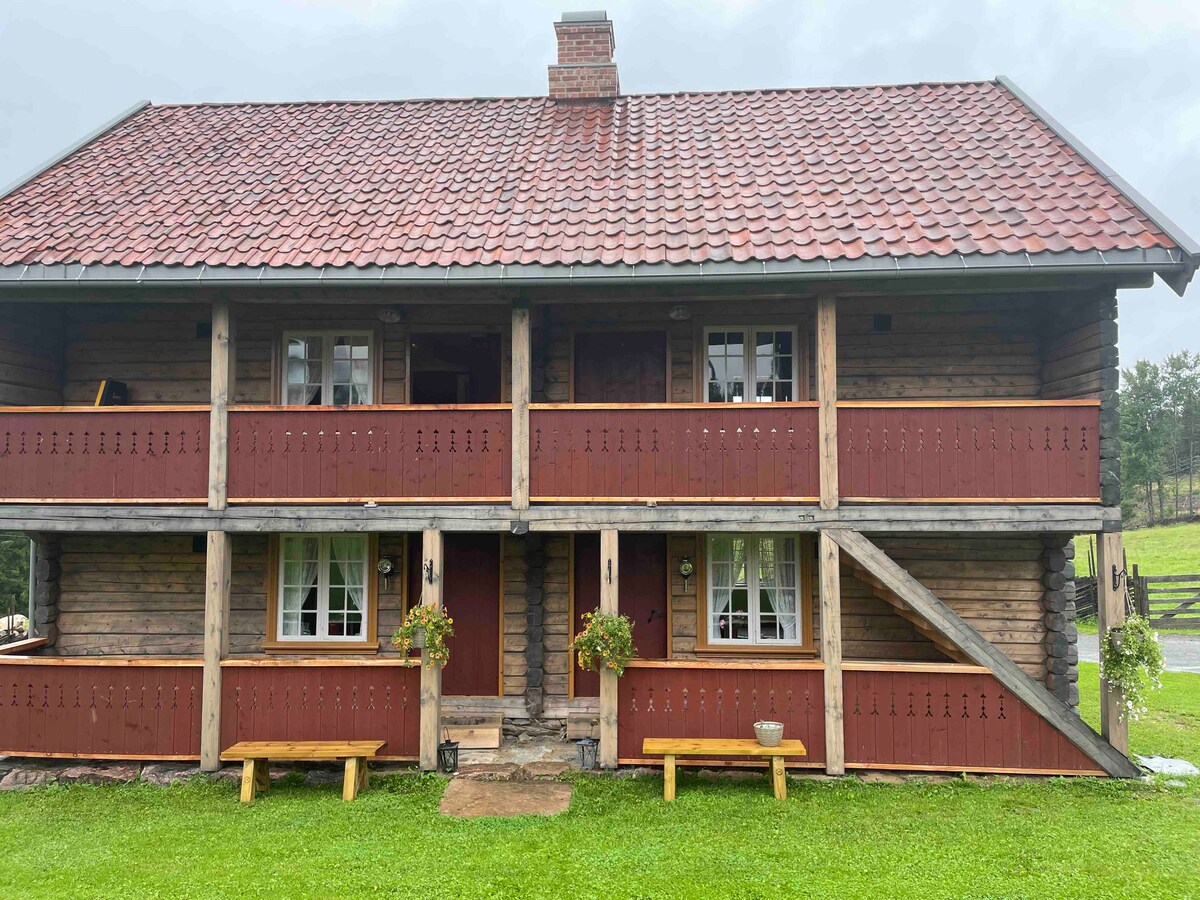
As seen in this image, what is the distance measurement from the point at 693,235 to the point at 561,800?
6248mm

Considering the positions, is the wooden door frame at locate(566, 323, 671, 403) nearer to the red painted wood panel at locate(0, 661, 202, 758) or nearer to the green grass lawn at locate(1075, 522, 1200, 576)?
the red painted wood panel at locate(0, 661, 202, 758)

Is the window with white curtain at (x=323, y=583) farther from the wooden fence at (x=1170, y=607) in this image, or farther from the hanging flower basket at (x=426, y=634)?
the wooden fence at (x=1170, y=607)

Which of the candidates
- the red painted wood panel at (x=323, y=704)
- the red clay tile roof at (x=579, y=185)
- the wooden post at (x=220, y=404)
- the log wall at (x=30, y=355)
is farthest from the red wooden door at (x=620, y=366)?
the log wall at (x=30, y=355)

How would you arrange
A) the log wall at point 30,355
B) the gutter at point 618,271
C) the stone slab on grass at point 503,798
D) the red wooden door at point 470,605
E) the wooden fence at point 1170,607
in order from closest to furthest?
1. the stone slab on grass at point 503,798
2. the gutter at point 618,271
3. the log wall at point 30,355
4. the red wooden door at point 470,605
5. the wooden fence at point 1170,607

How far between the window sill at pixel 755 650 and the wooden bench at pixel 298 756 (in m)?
4.30

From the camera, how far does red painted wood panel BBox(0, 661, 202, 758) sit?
8.26 metres

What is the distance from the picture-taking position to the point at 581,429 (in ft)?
27.6

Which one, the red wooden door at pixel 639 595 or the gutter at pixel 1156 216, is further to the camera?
the red wooden door at pixel 639 595

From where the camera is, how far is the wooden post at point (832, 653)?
7.95 meters

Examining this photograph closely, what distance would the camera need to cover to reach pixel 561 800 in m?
7.51

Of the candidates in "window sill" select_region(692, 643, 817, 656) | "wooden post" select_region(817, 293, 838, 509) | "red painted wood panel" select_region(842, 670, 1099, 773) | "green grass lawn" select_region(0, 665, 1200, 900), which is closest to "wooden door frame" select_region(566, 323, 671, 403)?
"wooden post" select_region(817, 293, 838, 509)

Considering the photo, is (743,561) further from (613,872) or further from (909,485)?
(613,872)

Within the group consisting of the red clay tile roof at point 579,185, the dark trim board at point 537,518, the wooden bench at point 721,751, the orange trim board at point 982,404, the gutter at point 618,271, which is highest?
the red clay tile roof at point 579,185

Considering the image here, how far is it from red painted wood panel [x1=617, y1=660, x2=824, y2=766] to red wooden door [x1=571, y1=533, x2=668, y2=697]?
2038 millimetres
